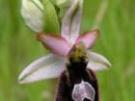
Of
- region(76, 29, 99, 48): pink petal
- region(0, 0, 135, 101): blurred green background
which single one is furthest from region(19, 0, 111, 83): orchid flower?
region(0, 0, 135, 101): blurred green background

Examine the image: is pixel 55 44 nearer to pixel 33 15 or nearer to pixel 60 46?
pixel 60 46

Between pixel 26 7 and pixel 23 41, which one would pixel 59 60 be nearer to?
pixel 26 7

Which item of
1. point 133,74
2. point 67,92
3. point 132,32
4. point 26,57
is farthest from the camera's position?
point 26,57

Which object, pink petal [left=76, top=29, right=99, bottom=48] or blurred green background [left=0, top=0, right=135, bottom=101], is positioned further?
blurred green background [left=0, top=0, right=135, bottom=101]

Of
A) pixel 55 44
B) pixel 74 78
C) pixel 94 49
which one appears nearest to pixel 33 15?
pixel 55 44

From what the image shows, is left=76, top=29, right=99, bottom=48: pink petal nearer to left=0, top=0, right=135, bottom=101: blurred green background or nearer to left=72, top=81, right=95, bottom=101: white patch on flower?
left=72, top=81, right=95, bottom=101: white patch on flower

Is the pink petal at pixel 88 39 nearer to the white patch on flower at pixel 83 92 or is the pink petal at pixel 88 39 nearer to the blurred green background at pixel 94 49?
the white patch on flower at pixel 83 92

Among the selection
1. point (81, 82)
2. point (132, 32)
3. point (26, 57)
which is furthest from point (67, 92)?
point (26, 57)
